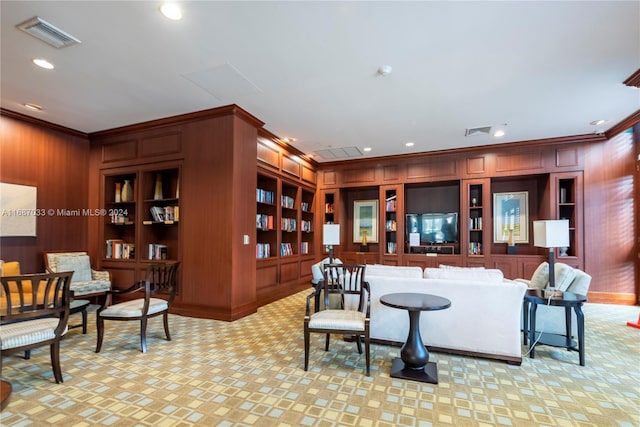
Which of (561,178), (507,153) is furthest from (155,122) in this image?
(561,178)

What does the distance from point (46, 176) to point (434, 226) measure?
703 centimetres

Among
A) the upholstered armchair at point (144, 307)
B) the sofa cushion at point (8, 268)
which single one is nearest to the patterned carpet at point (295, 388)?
the upholstered armchair at point (144, 307)

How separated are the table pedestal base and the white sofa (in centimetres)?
43

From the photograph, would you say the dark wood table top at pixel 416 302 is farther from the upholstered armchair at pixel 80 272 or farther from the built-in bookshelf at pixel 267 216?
the upholstered armchair at pixel 80 272

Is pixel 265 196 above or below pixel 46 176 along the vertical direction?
below

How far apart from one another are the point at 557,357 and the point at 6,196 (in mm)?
7043

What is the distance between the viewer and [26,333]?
7.88 feet

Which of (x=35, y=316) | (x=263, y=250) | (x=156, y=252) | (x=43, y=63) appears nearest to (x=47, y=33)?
(x=43, y=63)

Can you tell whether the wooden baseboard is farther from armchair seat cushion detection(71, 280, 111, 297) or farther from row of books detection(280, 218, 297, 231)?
armchair seat cushion detection(71, 280, 111, 297)

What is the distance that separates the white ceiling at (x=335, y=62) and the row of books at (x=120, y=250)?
195 cm

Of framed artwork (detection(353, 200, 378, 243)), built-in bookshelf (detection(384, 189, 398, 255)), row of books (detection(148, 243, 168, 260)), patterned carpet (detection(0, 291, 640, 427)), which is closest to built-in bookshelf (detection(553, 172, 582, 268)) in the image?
patterned carpet (detection(0, 291, 640, 427))

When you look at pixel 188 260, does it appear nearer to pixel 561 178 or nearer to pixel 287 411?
pixel 287 411

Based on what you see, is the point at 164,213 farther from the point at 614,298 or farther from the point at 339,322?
the point at 614,298

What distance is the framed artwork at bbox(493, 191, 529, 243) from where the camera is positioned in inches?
246
